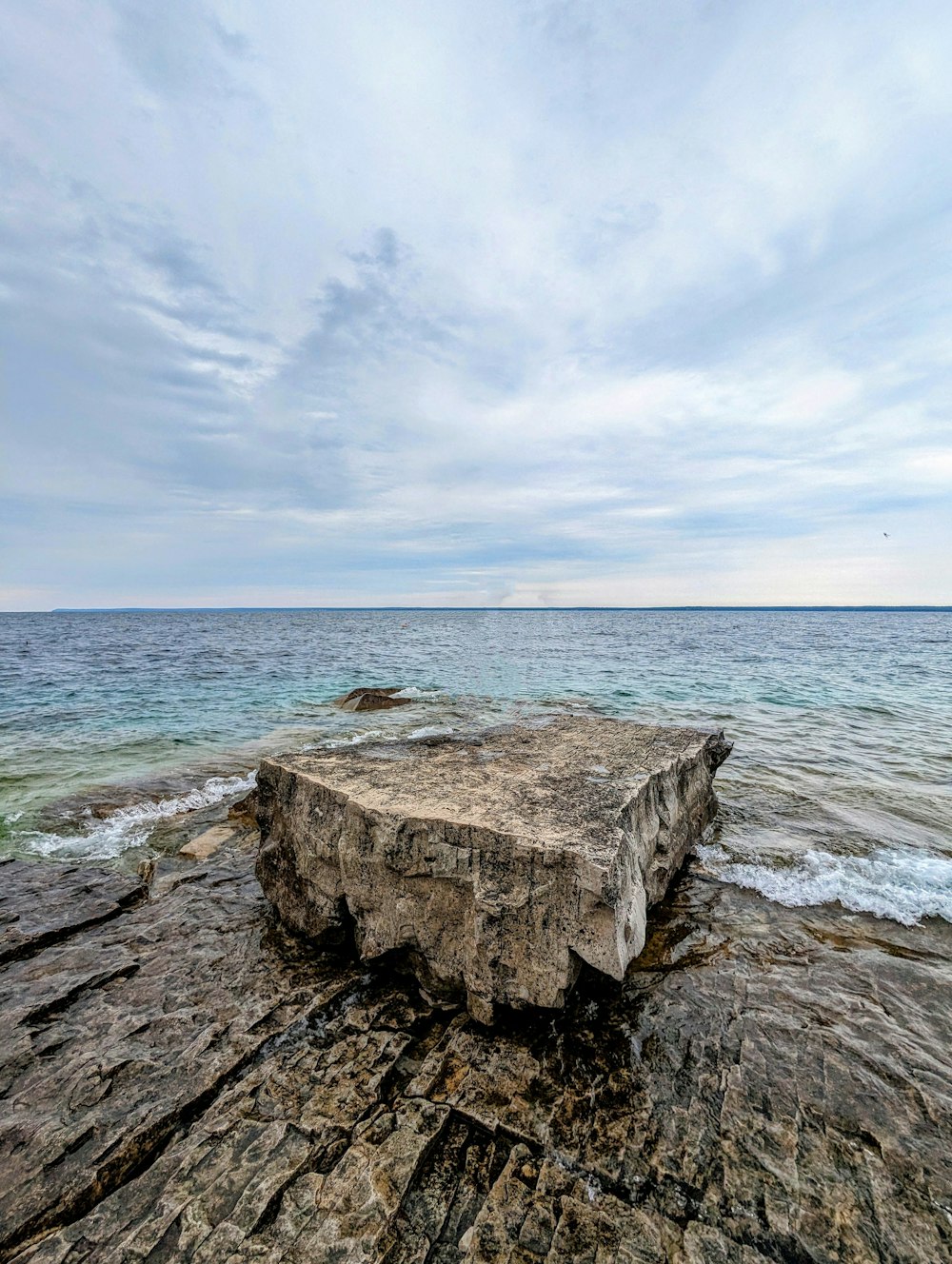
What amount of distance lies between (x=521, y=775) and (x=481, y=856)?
166 cm

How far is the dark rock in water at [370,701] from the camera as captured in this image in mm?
18000

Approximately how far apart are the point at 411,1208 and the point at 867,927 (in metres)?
5.12

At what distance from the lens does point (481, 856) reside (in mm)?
4031

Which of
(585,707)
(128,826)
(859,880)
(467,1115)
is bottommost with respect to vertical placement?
(128,826)

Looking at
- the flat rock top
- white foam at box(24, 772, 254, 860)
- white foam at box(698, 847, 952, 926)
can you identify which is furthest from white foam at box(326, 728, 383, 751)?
white foam at box(698, 847, 952, 926)

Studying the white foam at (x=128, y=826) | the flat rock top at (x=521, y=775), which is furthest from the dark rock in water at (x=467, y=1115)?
the white foam at (x=128, y=826)

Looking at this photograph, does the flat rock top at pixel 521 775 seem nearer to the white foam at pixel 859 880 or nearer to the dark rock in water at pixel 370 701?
the white foam at pixel 859 880

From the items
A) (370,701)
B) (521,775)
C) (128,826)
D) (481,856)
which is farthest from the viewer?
(370,701)

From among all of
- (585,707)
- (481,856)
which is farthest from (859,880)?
(585,707)

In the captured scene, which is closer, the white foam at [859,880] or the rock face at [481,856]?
the rock face at [481,856]

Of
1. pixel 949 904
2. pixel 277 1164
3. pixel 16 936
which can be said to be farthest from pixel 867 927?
pixel 16 936

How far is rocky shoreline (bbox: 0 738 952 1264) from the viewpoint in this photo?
2.61 meters

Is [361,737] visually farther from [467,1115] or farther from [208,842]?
[467,1115]

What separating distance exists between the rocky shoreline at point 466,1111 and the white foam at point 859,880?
35.6 inches
